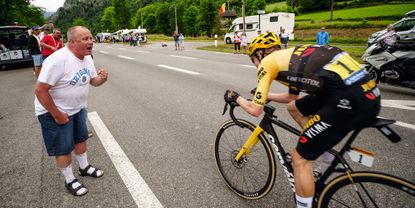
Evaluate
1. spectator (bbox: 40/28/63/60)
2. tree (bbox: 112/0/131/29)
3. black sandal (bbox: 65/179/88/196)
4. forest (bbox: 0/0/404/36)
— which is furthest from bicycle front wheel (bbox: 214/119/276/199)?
tree (bbox: 112/0/131/29)

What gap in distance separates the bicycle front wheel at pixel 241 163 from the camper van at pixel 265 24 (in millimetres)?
31144

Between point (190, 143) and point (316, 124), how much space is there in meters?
2.54

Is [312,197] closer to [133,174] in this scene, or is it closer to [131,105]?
[133,174]

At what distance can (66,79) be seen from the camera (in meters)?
2.78

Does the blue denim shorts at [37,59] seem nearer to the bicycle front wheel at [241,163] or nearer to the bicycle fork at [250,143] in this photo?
the bicycle front wheel at [241,163]

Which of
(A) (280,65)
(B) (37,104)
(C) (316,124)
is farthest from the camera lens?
(B) (37,104)

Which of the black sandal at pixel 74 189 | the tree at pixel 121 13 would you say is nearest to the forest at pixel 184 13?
the tree at pixel 121 13

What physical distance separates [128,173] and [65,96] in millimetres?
1263

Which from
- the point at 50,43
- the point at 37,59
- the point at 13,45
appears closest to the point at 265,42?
the point at 50,43

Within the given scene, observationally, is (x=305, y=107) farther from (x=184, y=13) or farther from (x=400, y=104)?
(x=184, y=13)

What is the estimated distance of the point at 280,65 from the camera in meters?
2.22

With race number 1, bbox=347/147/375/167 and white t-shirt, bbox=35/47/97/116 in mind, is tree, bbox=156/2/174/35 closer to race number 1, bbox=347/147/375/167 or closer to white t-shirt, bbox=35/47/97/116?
white t-shirt, bbox=35/47/97/116

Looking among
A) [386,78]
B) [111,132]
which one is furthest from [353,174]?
[386,78]

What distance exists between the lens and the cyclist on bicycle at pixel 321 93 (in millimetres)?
1928
